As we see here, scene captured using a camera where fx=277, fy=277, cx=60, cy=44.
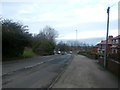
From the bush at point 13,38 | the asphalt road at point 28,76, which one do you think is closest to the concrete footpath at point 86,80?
the asphalt road at point 28,76

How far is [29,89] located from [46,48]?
3350 inches

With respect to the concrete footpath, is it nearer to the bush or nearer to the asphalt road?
the asphalt road

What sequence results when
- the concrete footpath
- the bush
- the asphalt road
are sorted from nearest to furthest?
the asphalt road
the concrete footpath
the bush

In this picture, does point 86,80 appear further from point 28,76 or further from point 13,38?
point 13,38

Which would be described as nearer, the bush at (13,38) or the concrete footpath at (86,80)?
the concrete footpath at (86,80)

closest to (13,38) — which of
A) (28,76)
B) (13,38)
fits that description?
(13,38)

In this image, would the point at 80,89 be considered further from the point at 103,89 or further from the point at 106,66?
the point at 106,66

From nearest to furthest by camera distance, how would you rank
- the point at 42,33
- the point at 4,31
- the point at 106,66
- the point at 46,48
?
the point at 106,66 → the point at 4,31 → the point at 46,48 → the point at 42,33

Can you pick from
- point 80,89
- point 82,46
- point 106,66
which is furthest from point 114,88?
point 82,46

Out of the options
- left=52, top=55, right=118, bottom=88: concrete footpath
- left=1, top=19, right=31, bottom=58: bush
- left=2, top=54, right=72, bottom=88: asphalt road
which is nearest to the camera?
left=2, top=54, right=72, bottom=88: asphalt road

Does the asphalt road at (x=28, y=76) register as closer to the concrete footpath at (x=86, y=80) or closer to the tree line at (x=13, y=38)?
the concrete footpath at (x=86, y=80)

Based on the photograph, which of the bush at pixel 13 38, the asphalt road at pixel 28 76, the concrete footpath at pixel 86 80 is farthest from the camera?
the bush at pixel 13 38

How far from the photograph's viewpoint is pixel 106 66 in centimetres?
3188

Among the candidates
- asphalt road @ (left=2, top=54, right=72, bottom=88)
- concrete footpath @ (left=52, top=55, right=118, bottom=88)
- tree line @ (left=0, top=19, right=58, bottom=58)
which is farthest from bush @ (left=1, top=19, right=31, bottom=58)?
concrete footpath @ (left=52, top=55, right=118, bottom=88)
